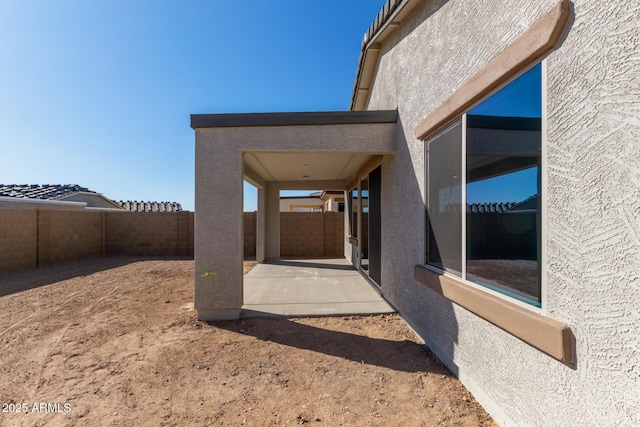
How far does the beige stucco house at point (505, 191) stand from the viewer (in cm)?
172

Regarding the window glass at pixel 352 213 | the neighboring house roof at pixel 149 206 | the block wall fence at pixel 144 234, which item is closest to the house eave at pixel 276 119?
the window glass at pixel 352 213

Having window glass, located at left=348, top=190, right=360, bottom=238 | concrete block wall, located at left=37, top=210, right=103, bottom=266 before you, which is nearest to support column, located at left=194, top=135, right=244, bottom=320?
A: window glass, located at left=348, top=190, right=360, bottom=238

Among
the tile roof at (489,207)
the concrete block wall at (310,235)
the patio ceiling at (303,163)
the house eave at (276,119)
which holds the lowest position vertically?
the concrete block wall at (310,235)

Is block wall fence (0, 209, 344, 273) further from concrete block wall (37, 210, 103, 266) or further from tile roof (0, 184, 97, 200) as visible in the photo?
tile roof (0, 184, 97, 200)

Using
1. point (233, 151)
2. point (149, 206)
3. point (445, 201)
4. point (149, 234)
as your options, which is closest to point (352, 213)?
point (233, 151)

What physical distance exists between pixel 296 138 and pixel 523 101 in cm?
341

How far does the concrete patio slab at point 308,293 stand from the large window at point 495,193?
2.47m

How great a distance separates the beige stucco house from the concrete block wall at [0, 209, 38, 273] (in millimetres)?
8847

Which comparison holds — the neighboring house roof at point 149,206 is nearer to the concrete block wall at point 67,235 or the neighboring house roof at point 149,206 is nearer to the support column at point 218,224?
the concrete block wall at point 67,235

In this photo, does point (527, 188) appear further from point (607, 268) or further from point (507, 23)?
point (507, 23)

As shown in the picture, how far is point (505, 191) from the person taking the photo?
2736 millimetres

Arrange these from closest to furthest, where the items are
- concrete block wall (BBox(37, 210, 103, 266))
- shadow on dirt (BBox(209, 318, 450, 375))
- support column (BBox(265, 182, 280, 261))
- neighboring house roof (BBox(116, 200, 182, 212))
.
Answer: shadow on dirt (BBox(209, 318, 450, 375)), concrete block wall (BBox(37, 210, 103, 266)), support column (BBox(265, 182, 280, 261)), neighboring house roof (BBox(116, 200, 182, 212))

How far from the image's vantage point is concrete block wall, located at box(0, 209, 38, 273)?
31.1 feet

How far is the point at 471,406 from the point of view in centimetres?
290
